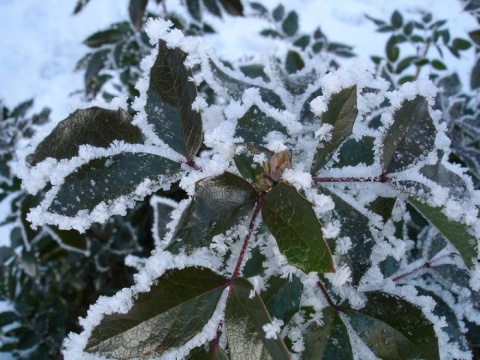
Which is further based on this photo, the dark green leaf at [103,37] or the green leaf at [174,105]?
the dark green leaf at [103,37]

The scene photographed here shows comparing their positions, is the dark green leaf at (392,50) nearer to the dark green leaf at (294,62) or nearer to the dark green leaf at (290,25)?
the dark green leaf at (290,25)

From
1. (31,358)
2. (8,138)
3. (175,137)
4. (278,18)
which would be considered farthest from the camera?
(278,18)

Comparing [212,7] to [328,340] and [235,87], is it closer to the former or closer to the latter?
[235,87]

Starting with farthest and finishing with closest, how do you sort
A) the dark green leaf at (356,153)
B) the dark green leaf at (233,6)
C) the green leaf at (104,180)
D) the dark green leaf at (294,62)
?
the dark green leaf at (233,6)
the dark green leaf at (294,62)
the dark green leaf at (356,153)
the green leaf at (104,180)

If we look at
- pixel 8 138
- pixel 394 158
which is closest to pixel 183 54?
pixel 394 158

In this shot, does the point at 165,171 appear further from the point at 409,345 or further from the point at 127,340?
the point at 409,345

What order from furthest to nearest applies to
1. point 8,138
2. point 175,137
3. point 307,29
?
point 307,29 < point 8,138 < point 175,137

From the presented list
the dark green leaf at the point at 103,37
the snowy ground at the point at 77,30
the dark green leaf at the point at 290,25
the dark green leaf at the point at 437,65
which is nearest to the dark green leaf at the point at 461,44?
the dark green leaf at the point at 437,65
